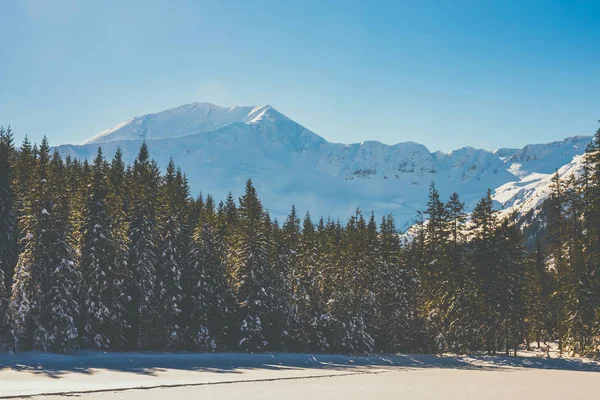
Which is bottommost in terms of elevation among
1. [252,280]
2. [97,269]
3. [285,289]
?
[285,289]

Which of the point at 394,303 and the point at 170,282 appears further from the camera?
the point at 394,303

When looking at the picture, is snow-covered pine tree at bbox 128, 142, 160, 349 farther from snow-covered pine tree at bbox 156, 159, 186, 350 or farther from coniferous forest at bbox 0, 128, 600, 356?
snow-covered pine tree at bbox 156, 159, 186, 350

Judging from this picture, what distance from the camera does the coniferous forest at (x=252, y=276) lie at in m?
37.0

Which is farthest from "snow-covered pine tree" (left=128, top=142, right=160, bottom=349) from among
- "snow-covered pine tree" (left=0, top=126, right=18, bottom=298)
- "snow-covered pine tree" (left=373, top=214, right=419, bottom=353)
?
"snow-covered pine tree" (left=373, top=214, right=419, bottom=353)

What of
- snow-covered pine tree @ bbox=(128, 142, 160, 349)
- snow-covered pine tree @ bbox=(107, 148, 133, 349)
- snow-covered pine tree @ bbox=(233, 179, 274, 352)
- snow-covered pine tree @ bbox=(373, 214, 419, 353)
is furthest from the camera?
snow-covered pine tree @ bbox=(373, 214, 419, 353)

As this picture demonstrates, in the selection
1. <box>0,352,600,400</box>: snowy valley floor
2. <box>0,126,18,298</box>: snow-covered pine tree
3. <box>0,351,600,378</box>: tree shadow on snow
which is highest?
<box>0,126,18,298</box>: snow-covered pine tree

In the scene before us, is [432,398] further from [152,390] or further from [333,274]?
[333,274]

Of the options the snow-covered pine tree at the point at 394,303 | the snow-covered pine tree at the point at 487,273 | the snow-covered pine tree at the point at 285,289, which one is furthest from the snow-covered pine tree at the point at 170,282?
the snow-covered pine tree at the point at 487,273

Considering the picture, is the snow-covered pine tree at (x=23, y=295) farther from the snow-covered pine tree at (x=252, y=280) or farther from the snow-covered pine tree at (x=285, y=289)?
the snow-covered pine tree at (x=285, y=289)

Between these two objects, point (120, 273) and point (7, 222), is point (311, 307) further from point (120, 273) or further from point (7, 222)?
point (7, 222)

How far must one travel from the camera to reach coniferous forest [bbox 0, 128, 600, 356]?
3697 cm

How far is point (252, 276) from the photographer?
44.8 m

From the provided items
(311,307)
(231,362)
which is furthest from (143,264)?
(311,307)

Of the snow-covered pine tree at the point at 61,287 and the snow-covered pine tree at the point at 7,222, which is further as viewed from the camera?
the snow-covered pine tree at the point at 7,222
